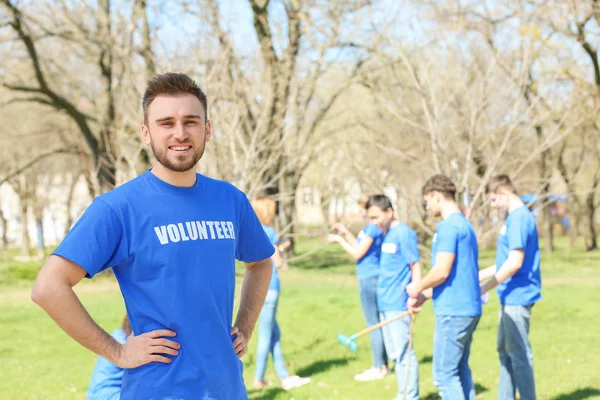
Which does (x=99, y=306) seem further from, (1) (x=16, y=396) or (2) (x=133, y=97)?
(1) (x=16, y=396)

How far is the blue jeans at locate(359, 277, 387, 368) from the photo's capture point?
7.95m

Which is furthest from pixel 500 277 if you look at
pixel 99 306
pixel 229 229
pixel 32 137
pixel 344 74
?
pixel 32 137

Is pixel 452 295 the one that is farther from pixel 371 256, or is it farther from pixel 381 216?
pixel 371 256

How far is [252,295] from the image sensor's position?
2.96 metres

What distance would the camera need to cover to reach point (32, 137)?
30938mm

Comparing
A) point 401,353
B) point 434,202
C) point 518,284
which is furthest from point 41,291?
point 401,353

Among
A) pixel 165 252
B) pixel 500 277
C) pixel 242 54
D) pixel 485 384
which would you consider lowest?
pixel 485 384

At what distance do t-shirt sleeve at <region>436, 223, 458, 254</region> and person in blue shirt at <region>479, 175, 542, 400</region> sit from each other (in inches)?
24.9

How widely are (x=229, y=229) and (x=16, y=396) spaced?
587 cm

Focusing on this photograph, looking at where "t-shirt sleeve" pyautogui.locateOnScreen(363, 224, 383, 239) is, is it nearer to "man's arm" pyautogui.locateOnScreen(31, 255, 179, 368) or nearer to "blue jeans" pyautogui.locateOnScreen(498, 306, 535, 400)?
"blue jeans" pyautogui.locateOnScreen(498, 306, 535, 400)

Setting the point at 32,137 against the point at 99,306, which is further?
the point at 32,137

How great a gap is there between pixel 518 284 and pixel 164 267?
3.92 m

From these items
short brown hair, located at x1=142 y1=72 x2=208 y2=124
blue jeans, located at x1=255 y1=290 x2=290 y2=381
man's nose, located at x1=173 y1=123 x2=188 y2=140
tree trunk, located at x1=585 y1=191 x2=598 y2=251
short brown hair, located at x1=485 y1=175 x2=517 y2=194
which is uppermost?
short brown hair, located at x1=142 y1=72 x2=208 y2=124

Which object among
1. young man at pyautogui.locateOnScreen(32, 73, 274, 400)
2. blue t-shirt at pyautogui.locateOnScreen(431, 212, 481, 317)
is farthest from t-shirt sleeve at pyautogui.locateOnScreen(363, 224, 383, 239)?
young man at pyautogui.locateOnScreen(32, 73, 274, 400)
